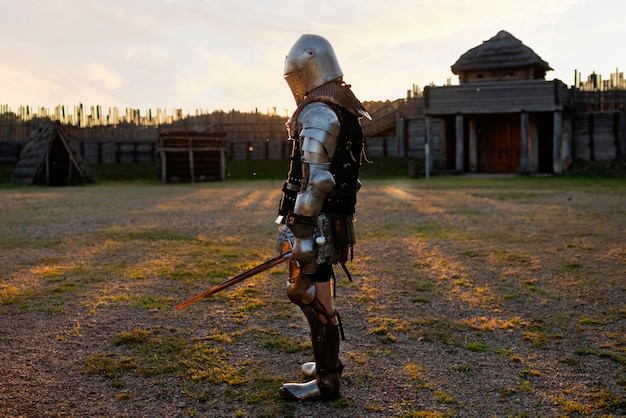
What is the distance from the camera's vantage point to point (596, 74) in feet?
102

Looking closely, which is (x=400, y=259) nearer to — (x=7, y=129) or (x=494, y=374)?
(x=494, y=374)

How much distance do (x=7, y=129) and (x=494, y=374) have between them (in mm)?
38457

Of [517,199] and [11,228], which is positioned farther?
[517,199]

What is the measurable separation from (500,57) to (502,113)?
2.71m

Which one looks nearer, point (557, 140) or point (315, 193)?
point (315, 193)

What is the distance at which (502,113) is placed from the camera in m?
28.7

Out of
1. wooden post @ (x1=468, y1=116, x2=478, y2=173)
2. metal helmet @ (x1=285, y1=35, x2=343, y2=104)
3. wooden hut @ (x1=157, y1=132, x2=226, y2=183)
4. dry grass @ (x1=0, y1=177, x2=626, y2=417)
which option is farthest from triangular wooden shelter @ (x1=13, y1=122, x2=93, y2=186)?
metal helmet @ (x1=285, y1=35, x2=343, y2=104)

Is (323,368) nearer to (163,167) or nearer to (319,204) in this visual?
(319,204)

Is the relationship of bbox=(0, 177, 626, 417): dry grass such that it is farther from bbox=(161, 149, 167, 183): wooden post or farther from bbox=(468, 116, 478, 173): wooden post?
bbox=(468, 116, 478, 173): wooden post

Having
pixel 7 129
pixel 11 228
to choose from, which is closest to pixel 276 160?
pixel 7 129

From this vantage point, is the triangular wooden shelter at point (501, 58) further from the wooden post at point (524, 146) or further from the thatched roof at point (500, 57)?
the wooden post at point (524, 146)

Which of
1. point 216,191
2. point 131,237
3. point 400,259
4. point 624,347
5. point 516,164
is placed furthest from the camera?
point 516,164

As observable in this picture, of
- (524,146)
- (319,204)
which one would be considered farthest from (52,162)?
(319,204)

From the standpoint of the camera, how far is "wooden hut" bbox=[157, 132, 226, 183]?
28.4 m
